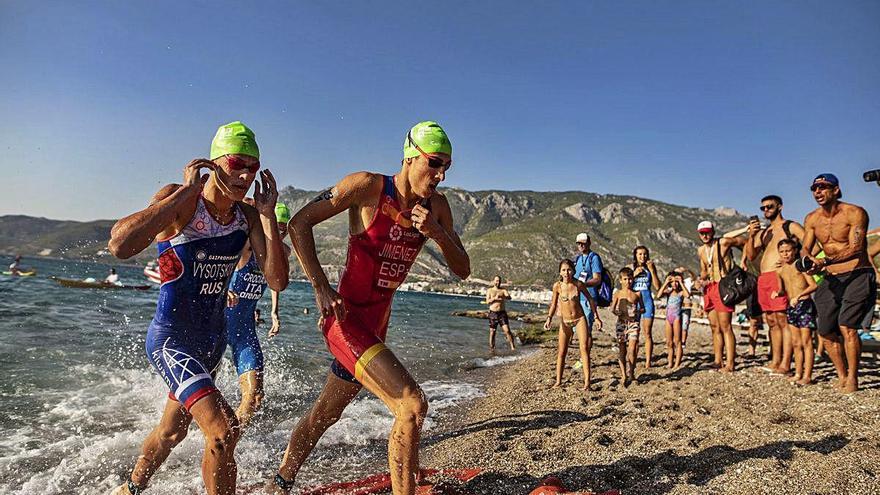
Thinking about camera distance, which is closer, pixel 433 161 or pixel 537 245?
pixel 433 161

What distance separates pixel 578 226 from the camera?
17662cm

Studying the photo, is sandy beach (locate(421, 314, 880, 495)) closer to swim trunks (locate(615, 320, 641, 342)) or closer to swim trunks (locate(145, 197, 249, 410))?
swim trunks (locate(615, 320, 641, 342))

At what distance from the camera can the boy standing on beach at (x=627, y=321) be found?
9398 millimetres

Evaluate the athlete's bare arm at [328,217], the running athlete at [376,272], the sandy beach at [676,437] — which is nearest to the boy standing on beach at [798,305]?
the sandy beach at [676,437]

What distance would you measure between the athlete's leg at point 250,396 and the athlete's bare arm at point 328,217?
2.87 metres

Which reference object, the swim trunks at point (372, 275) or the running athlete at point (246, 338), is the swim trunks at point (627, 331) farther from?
the swim trunks at point (372, 275)

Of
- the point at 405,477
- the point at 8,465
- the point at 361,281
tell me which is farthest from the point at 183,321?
the point at 8,465

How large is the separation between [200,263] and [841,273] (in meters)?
8.47

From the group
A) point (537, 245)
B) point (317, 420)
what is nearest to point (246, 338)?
point (317, 420)

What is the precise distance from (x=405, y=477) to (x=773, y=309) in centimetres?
857

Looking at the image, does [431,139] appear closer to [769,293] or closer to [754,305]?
[769,293]

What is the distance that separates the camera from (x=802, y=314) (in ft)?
27.4

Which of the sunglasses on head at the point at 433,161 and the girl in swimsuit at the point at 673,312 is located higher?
the sunglasses on head at the point at 433,161

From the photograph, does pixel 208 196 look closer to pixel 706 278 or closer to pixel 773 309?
pixel 773 309
